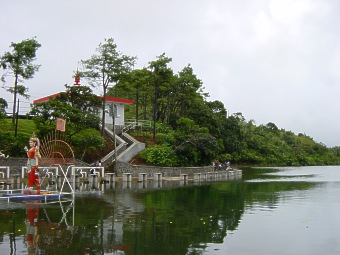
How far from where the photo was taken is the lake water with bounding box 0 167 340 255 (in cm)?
953

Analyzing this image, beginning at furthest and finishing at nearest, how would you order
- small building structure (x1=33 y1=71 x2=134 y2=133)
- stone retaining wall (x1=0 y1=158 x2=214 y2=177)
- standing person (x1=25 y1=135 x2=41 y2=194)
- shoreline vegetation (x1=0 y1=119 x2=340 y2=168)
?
small building structure (x1=33 y1=71 x2=134 y2=133), shoreline vegetation (x1=0 y1=119 x2=340 y2=168), stone retaining wall (x1=0 y1=158 x2=214 y2=177), standing person (x1=25 y1=135 x2=41 y2=194)

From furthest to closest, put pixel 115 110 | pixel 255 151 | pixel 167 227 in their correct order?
pixel 255 151 → pixel 115 110 → pixel 167 227

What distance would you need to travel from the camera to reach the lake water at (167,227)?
953cm

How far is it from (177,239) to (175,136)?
29.6 metres

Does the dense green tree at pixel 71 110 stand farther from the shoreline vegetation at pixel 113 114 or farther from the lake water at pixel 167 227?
the lake water at pixel 167 227

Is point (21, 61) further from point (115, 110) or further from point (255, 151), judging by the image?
point (255, 151)

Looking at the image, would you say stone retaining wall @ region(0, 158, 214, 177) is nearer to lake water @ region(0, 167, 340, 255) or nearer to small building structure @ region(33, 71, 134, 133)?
small building structure @ region(33, 71, 134, 133)

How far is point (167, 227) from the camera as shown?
1199 centimetres

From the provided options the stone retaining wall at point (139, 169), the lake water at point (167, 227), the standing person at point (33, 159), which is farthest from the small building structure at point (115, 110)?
the standing person at point (33, 159)

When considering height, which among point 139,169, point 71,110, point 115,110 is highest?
point 115,110

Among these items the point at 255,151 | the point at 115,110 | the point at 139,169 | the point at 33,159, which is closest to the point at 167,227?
the point at 33,159

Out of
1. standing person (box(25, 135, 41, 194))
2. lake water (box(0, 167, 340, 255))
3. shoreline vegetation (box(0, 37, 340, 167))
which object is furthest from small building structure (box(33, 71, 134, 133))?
standing person (box(25, 135, 41, 194))

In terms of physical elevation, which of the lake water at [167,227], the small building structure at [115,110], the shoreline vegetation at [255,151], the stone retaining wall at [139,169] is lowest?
the lake water at [167,227]

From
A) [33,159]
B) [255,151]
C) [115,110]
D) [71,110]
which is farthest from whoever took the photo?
[255,151]
